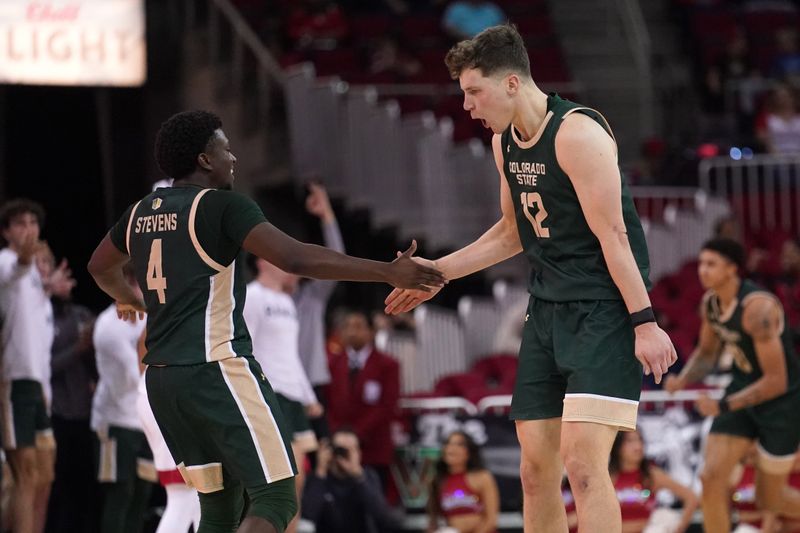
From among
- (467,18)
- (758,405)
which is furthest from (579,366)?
(467,18)

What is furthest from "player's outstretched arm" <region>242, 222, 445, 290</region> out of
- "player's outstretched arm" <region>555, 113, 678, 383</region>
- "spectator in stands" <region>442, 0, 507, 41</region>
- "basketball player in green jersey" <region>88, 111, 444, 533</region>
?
"spectator in stands" <region>442, 0, 507, 41</region>

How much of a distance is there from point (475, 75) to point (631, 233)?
881mm

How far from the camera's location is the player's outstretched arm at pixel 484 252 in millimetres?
5902

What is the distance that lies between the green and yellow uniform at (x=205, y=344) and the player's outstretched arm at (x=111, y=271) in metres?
0.34

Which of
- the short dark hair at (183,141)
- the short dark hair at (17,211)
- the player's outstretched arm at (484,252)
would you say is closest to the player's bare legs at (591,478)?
the player's outstretched arm at (484,252)

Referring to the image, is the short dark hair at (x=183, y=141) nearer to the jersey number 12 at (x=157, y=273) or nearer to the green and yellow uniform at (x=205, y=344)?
the green and yellow uniform at (x=205, y=344)

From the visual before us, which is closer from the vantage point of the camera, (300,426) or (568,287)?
(568,287)

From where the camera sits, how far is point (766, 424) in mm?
8555

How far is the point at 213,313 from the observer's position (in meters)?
5.34

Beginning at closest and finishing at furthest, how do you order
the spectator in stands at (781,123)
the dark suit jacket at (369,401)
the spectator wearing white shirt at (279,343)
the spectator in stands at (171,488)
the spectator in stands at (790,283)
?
the spectator in stands at (171,488), the spectator wearing white shirt at (279,343), the dark suit jacket at (369,401), the spectator in stands at (790,283), the spectator in stands at (781,123)

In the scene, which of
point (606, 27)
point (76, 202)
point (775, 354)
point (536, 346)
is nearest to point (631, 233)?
point (536, 346)

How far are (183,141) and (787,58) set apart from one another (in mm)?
12953

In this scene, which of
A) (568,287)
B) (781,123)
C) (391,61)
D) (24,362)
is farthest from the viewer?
(391,61)

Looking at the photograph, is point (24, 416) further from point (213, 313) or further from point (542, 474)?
point (542, 474)
